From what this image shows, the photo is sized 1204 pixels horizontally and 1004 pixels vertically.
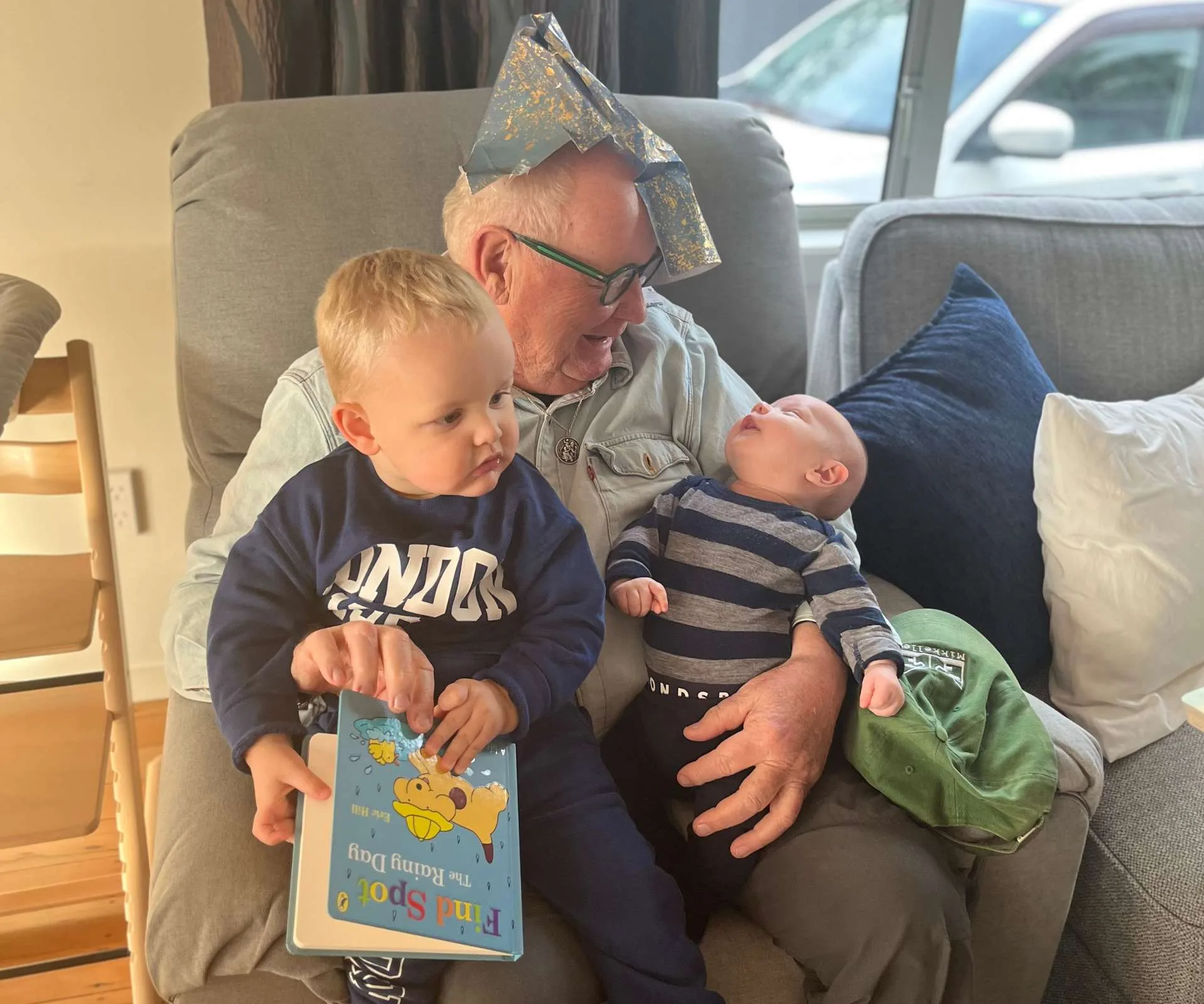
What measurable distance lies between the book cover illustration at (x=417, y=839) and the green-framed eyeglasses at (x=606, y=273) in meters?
0.55

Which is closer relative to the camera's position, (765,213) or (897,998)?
(897,998)

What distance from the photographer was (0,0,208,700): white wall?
1605 mm

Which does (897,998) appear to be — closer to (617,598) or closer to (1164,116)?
(617,598)

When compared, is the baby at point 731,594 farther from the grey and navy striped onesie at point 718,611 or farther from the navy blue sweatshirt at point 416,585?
the navy blue sweatshirt at point 416,585

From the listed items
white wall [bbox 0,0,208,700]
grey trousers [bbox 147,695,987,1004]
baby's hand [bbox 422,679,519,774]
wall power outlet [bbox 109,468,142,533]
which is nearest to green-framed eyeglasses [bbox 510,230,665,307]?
baby's hand [bbox 422,679,519,774]

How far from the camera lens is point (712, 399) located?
4.69 feet

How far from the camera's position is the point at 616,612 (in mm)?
1280

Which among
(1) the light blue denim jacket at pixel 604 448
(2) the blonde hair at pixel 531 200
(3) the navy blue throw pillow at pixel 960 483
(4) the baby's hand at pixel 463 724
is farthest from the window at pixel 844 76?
(4) the baby's hand at pixel 463 724

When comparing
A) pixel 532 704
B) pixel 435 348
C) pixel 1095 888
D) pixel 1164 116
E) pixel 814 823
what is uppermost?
pixel 1164 116

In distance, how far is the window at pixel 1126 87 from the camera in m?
2.51

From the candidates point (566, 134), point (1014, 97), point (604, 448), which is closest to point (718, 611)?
point (604, 448)

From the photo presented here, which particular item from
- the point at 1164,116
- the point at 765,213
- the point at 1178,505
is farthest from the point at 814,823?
the point at 1164,116

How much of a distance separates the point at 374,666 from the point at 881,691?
0.53 m

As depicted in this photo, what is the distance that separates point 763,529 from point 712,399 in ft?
0.85
